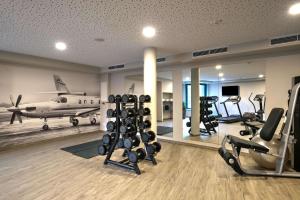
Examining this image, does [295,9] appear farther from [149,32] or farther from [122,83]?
[122,83]

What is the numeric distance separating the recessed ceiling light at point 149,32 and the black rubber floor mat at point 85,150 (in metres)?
2.87

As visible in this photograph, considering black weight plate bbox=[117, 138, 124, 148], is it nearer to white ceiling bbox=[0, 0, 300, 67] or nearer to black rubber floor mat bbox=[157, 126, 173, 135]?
white ceiling bbox=[0, 0, 300, 67]

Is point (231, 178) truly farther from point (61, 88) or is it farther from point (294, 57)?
point (61, 88)

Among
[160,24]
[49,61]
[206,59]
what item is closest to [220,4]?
[160,24]

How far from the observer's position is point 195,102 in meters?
4.95

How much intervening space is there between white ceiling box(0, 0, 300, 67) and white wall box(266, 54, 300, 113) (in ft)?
2.05

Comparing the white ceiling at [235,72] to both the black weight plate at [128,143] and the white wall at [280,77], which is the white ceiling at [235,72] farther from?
the black weight plate at [128,143]

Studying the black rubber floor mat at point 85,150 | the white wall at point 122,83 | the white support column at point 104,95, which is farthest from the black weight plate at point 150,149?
the white support column at point 104,95

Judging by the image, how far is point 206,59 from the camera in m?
4.40

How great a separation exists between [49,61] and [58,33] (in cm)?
232

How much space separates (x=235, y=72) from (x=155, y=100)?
2.20 metres

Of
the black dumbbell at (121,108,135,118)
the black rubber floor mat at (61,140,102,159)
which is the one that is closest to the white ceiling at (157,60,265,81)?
the black dumbbell at (121,108,135,118)

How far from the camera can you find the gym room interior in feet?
7.89

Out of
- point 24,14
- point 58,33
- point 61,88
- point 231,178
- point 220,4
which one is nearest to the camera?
point 220,4
